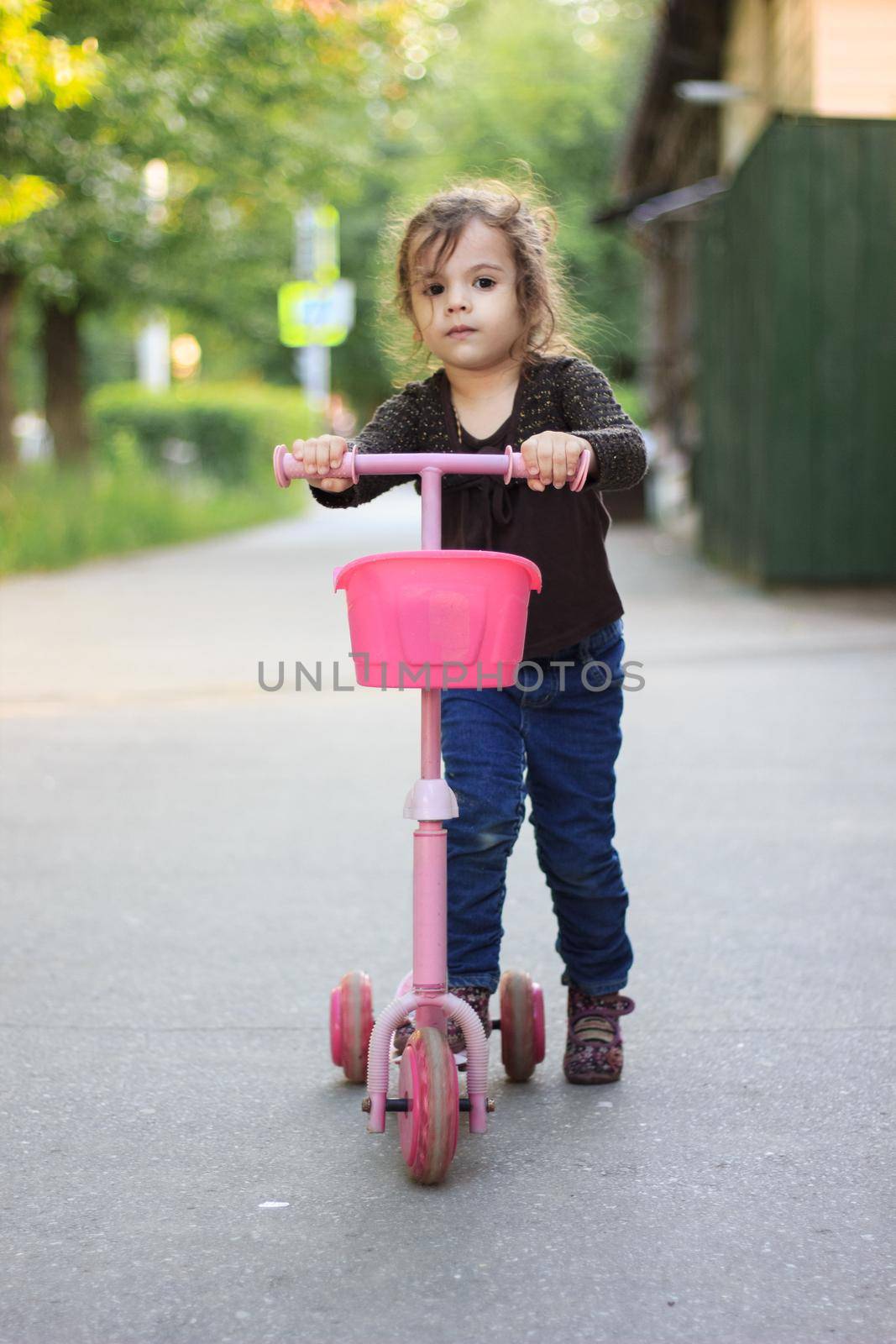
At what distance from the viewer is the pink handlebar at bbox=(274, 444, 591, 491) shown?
280cm

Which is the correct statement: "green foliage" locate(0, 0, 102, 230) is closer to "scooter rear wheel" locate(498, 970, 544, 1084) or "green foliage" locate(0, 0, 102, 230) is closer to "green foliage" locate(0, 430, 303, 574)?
"green foliage" locate(0, 430, 303, 574)

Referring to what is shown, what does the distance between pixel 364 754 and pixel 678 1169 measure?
172 inches

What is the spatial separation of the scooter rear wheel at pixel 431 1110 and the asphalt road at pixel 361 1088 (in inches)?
2.1

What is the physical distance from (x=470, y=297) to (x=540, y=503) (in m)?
0.39

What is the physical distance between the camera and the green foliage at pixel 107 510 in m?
15.4

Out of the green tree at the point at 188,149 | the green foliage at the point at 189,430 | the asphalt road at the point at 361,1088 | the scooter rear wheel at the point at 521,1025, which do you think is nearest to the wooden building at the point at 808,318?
the asphalt road at the point at 361,1088

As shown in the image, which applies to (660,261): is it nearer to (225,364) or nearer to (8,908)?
(8,908)

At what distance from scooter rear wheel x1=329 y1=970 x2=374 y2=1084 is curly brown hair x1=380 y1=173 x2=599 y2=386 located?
3.90 ft

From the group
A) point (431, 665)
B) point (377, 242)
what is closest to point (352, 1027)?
point (431, 665)

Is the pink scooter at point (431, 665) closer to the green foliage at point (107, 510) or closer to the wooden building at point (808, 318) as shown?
the wooden building at point (808, 318)

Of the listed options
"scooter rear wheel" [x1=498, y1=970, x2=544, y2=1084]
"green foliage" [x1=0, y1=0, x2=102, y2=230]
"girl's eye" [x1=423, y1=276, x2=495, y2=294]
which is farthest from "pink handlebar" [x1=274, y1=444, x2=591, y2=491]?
"green foliage" [x1=0, y1=0, x2=102, y2=230]

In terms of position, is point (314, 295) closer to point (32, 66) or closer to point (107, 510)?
point (107, 510)

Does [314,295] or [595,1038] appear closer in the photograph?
[595,1038]

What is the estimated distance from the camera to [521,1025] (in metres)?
3.43
